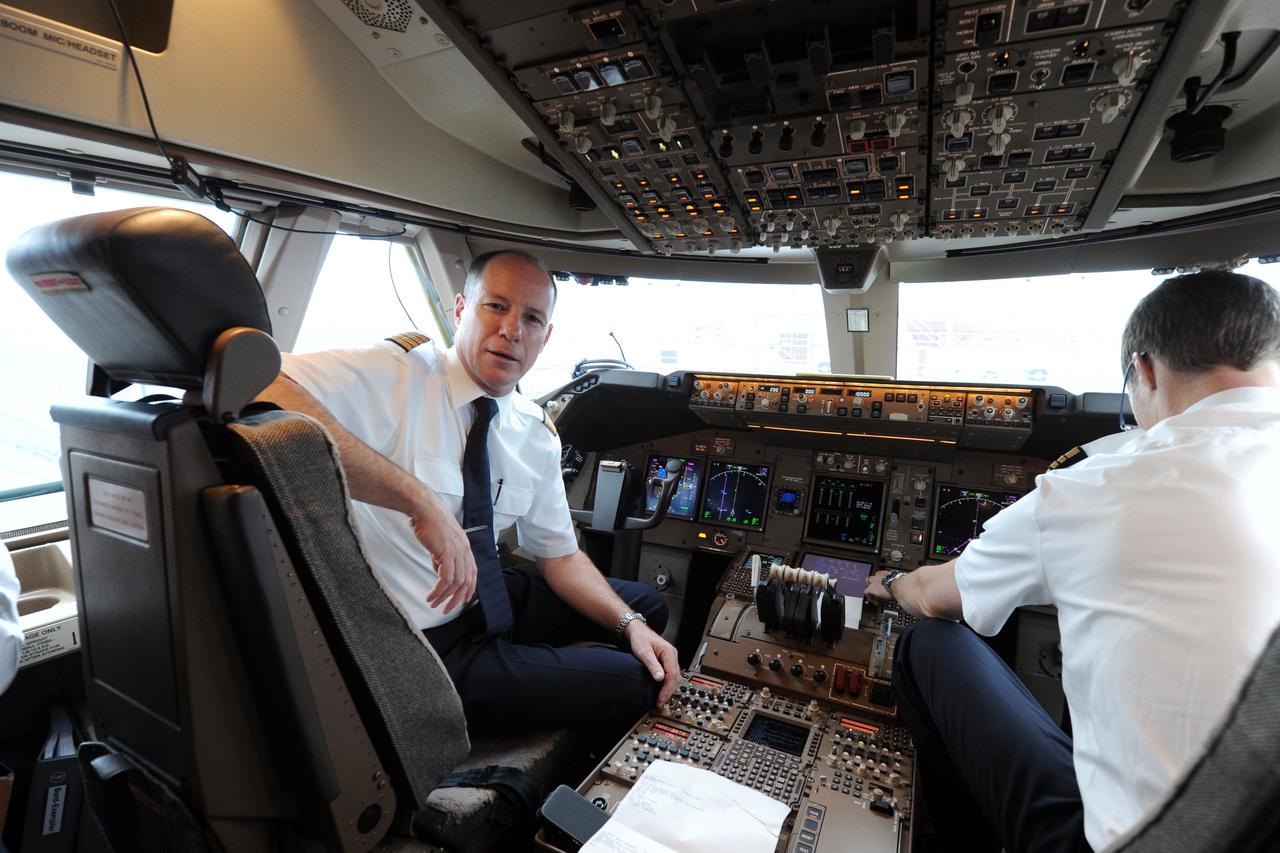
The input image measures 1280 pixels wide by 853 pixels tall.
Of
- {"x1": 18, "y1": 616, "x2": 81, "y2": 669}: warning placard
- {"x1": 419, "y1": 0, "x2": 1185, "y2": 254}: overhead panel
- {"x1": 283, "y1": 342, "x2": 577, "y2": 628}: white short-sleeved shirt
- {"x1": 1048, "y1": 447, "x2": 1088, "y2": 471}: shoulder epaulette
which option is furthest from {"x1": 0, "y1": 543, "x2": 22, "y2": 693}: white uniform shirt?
{"x1": 1048, "y1": 447, "x2": 1088, "y2": 471}: shoulder epaulette

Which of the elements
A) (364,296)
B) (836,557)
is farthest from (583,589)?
(364,296)

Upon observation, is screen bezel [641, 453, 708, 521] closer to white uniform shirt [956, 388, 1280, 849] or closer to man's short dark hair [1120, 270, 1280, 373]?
white uniform shirt [956, 388, 1280, 849]

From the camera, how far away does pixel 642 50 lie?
132cm

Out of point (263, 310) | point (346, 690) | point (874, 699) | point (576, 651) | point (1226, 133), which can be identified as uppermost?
point (1226, 133)

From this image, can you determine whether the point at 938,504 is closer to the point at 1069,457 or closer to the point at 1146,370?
the point at 1069,457

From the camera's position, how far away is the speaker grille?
1715 mm

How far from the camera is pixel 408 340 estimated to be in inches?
63.8

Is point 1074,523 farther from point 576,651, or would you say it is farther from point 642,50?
point 642,50

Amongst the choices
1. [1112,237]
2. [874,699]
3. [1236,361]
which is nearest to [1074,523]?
[1236,361]

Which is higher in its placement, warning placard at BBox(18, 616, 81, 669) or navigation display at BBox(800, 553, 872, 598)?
navigation display at BBox(800, 553, 872, 598)

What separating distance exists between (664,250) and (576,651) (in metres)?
1.88

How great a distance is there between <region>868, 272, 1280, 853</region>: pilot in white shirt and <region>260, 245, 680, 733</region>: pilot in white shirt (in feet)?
2.52

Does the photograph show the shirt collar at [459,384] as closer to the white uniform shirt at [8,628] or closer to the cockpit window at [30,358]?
the white uniform shirt at [8,628]

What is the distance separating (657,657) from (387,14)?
207 centimetres
